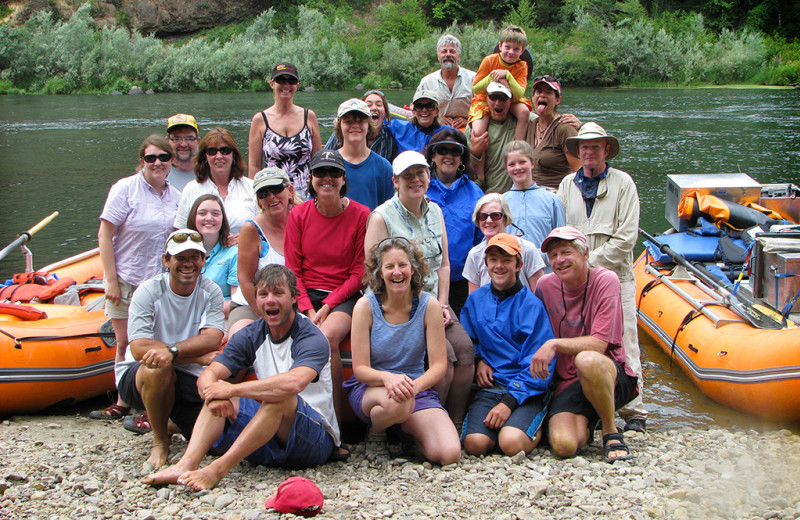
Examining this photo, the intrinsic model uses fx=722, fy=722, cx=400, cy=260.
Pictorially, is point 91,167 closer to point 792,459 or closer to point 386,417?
point 386,417

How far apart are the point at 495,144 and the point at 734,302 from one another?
2638 mm

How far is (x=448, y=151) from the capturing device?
5332 millimetres

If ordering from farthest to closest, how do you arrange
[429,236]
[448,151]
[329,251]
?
[448,151], [429,236], [329,251]

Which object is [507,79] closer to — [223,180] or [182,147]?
[223,180]

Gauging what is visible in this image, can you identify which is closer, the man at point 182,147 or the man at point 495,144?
the man at point 182,147

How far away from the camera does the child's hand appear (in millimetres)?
6297

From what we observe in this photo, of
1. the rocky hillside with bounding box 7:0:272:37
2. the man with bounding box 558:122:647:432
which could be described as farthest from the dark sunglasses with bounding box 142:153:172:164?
the rocky hillside with bounding box 7:0:272:37

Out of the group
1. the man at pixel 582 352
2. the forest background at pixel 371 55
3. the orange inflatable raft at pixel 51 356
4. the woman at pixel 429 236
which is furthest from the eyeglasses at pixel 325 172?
the forest background at pixel 371 55

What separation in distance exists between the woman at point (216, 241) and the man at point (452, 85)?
2.62 m

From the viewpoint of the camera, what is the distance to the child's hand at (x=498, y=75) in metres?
6.30

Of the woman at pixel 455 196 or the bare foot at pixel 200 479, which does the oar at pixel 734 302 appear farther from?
the bare foot at pixel 200 479

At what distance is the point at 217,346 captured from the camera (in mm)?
4512

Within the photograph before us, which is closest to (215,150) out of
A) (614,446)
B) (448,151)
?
(448,151)

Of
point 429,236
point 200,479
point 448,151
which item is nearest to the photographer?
point 200,479
